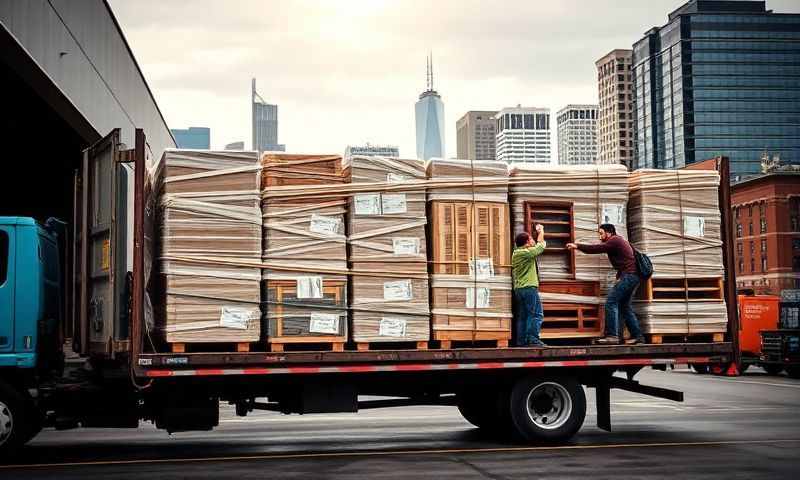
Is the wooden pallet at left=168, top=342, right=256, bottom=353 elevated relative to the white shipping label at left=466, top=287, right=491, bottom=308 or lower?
lower

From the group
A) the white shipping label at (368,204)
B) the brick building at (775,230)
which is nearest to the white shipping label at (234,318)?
the white shipping label at (368,204)

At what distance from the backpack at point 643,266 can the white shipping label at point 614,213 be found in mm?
469

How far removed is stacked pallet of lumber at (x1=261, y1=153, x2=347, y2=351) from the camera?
10.2 m

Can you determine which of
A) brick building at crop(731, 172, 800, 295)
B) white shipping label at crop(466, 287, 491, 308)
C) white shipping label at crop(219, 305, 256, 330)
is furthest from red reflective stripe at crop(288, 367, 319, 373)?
brick building at crop(731, 172, 800, 295)

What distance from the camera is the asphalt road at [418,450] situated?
30.1 ft

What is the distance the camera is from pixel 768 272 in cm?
11012

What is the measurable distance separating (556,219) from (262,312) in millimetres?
3919

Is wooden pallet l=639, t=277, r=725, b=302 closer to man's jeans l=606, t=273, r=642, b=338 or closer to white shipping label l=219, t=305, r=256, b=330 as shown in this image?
man's jeans l=606, t=273, r=642, b=338

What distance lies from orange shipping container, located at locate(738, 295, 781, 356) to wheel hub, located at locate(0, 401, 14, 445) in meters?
25.3

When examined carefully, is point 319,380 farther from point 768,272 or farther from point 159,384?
point 768,272

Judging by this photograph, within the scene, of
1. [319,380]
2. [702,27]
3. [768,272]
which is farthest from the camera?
[702,27]

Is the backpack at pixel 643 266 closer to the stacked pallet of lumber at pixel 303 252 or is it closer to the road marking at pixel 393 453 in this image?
the road marking at pixel 393 453

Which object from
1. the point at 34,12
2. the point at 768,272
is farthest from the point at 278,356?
the point at 768,272

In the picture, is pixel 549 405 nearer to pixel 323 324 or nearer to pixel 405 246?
pixel 405 246
